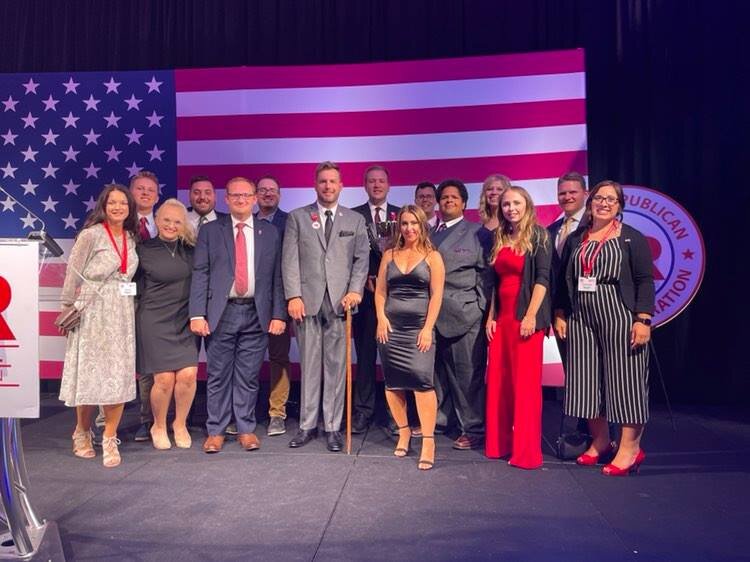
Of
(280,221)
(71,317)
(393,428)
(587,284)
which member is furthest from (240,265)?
(587,284)

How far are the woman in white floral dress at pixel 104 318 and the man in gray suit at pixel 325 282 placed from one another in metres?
0.90

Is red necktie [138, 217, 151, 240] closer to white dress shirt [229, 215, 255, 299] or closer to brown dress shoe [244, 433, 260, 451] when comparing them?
white dress shirt [229, 215, 255, 299]

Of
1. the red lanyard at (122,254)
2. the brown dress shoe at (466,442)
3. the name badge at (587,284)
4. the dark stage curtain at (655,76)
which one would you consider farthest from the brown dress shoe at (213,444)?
the dark stage curtain at (655,76)

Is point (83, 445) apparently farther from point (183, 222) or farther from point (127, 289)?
point (183, 222)

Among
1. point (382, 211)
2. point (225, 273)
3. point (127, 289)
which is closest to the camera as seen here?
point (127, 289)

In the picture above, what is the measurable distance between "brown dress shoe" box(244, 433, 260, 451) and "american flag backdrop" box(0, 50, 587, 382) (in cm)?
194

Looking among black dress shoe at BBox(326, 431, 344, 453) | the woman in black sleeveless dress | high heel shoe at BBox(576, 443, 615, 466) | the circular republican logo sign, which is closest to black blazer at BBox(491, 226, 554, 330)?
the woman in black sleeveless dress

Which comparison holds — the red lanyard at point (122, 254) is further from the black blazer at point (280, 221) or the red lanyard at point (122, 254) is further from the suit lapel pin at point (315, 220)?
the suit lapel pin at point (315, 220)

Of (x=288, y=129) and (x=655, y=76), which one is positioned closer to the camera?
(x=655, y=76)

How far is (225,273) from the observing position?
340 cm

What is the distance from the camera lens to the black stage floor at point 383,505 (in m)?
2.18

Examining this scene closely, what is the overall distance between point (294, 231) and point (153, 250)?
2.70 ft

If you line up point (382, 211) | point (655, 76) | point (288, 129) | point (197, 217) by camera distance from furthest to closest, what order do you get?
1. point (288, 129)
2. point (655, 76)
3. point (197, 217)
4. point (382, 211)

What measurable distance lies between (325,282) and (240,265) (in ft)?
1.64
